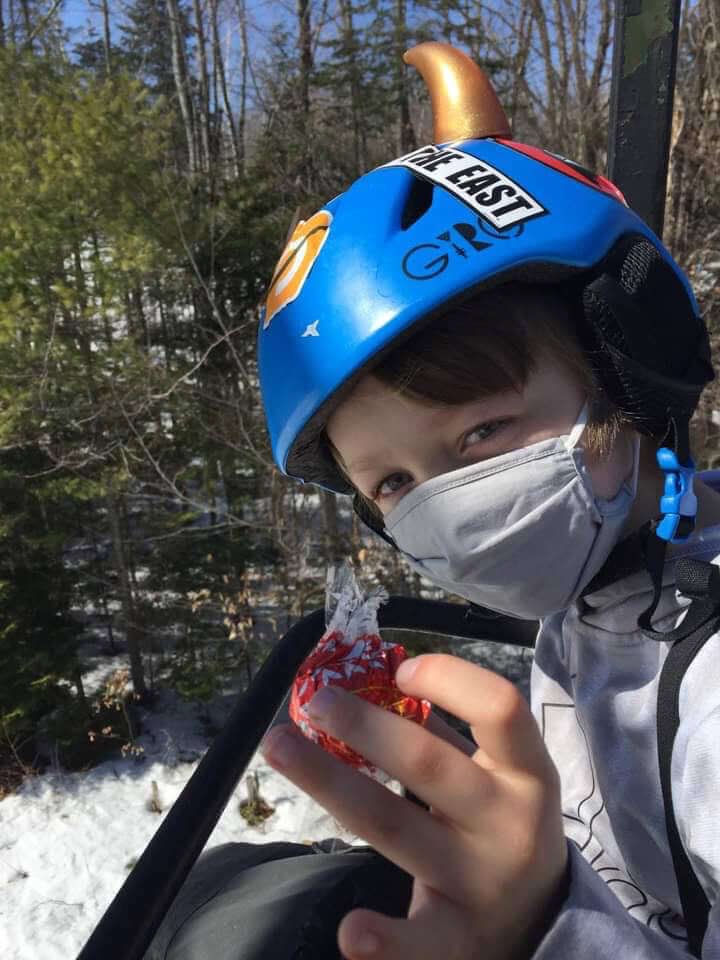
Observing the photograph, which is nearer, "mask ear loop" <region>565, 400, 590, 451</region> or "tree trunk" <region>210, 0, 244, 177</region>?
"mask ear loop" <region>565, 400, 590, 451</region>

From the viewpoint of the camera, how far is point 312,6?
11.5 m

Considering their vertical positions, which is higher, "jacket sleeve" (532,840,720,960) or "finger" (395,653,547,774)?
"finger" (395,653,547,774)

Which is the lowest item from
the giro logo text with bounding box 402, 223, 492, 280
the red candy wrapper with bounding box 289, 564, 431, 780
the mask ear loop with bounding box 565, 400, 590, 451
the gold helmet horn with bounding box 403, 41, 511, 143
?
the red candy wrapper with bounding box 289, 564, 431, 780

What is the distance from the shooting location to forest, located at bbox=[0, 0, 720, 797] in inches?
331

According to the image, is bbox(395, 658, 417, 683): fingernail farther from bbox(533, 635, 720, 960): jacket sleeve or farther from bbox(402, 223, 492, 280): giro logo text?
bbox(402, 223, 492, 280): giro logo text

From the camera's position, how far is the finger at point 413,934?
0.48 m

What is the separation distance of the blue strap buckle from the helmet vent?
2.14 feet

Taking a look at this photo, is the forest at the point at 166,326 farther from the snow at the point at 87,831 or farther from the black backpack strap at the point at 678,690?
the black backpack strap at the point at 678,690

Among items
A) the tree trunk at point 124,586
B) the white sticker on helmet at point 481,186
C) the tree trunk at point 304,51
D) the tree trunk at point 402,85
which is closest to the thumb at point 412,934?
the white sticker on helmet at point 481,186

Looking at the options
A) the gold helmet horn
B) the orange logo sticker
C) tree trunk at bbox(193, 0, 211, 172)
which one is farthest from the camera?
tree trunk at bbox(193, 0, 211, 172)

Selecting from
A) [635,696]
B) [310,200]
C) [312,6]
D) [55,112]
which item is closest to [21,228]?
[55,112]

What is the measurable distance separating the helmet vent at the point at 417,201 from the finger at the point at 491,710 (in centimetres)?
95

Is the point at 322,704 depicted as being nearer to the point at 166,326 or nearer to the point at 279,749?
the point at 279,749

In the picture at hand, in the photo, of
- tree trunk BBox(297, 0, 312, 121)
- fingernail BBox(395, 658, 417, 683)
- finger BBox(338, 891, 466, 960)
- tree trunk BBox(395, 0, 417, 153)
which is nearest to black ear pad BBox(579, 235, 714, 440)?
fingernail BBox(395, 658, 417, 683)
